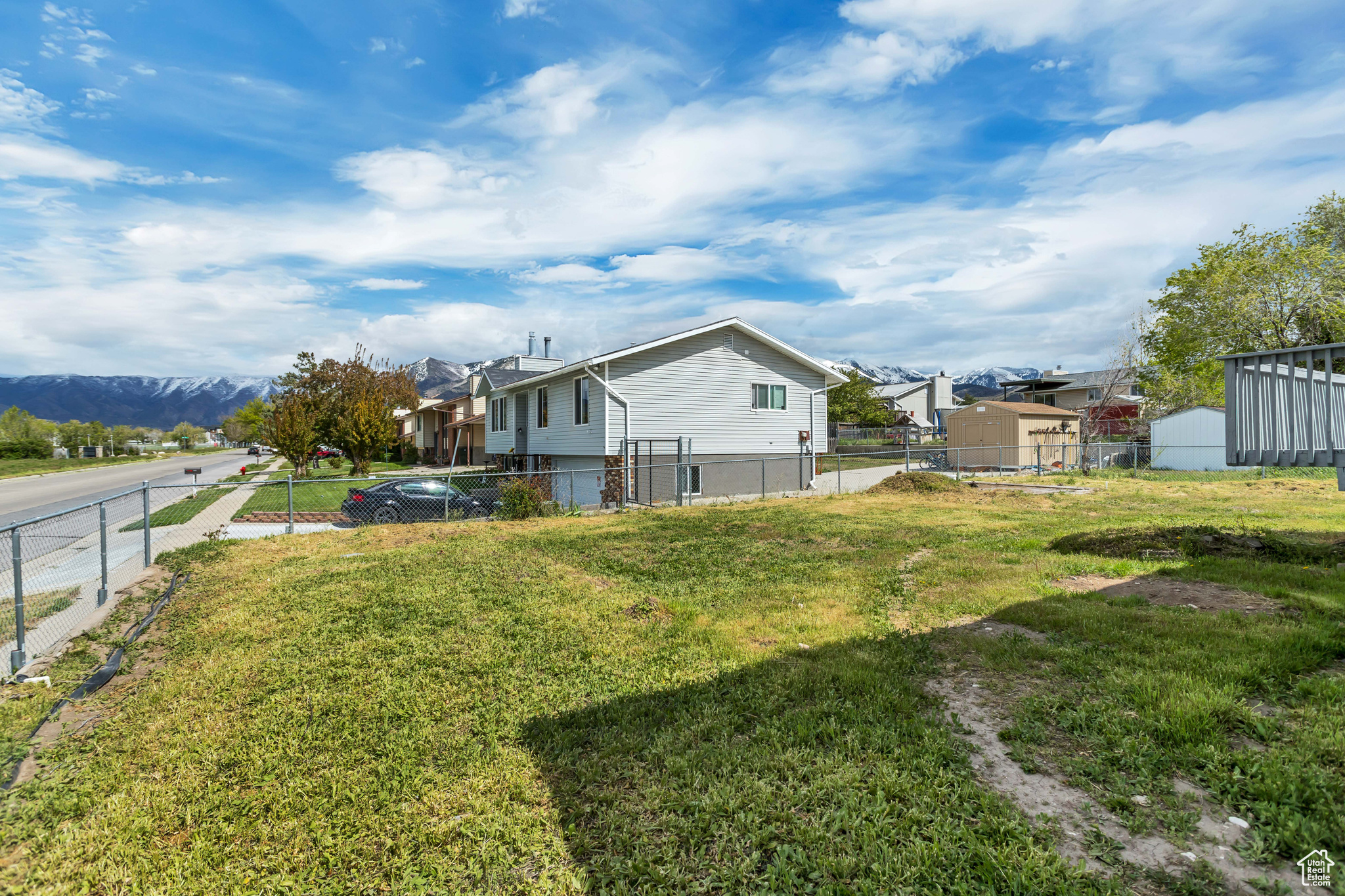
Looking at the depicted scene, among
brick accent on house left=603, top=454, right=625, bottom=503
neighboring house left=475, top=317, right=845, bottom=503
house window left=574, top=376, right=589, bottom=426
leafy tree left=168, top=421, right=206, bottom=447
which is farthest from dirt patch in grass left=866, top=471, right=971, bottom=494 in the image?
leafy tree left=168, top=421, right=206, bottom=447

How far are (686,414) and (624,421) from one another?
7.92 feet

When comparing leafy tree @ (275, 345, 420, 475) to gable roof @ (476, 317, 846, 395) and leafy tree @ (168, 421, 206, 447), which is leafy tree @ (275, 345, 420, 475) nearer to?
gable roof @ (476, 317, 846, 395)

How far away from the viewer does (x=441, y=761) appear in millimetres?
3689

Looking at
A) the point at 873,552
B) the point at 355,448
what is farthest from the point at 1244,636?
the point at 355,448

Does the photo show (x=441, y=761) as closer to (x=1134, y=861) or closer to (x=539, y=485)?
(x=1134, y=861)

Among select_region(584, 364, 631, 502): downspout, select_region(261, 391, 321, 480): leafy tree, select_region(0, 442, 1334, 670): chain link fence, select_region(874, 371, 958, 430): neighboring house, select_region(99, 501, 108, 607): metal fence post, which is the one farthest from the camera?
select_region(874, 371, 958, 430): neighboring house

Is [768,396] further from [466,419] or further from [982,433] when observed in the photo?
[466,419]

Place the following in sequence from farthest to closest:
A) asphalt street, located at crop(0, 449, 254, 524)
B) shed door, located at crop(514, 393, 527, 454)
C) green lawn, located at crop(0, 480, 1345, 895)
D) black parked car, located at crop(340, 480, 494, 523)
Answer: shed door, located at crop(514, 393, 527, 454) < asphalt street, located at crop(0, 449, 254, 524) < black parked car, located at crop(340, 480, 494, 523) < green lawn, located at crop(0, 480, 1345, 895)

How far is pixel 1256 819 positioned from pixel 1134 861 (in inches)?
27.7

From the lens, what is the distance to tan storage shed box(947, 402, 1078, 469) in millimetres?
31656

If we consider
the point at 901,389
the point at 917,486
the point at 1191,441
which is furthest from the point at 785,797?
the point at 901,389

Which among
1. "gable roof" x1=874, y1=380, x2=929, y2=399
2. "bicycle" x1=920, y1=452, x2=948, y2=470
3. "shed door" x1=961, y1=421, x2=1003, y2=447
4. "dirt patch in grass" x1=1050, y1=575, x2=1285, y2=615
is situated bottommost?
"dirt patch in grass" x1=1050, y1=575, x2=1285, y2=615

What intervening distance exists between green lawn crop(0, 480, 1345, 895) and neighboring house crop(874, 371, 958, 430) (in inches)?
2572

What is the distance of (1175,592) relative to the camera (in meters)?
6.61
